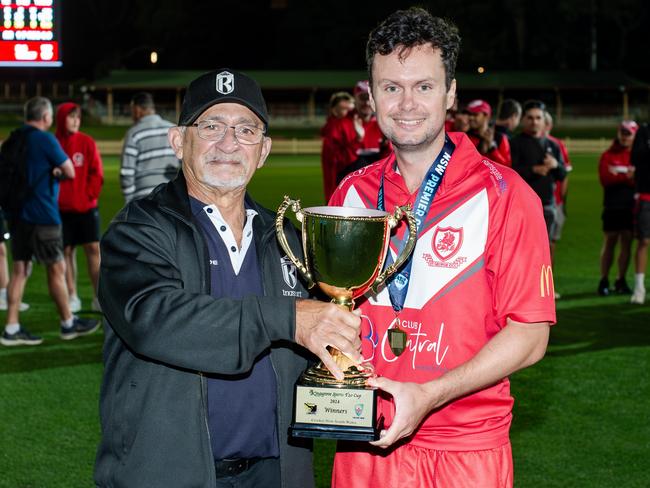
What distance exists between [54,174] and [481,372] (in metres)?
6.71

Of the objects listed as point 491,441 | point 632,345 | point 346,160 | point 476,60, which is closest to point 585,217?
point 346,160

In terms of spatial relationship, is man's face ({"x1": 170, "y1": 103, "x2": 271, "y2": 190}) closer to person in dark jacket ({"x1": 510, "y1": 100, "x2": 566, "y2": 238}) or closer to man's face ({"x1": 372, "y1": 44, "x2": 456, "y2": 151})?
man's face ({"x1": 372, "y1": 44, "x2": 456, "y2": 151})

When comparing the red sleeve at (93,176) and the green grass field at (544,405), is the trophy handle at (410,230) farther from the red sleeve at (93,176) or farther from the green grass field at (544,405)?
the red sleeve at (93,176)

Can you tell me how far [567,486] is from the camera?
18.5 ft

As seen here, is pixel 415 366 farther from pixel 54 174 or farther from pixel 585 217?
pixel 585 217

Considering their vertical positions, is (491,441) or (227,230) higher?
(227,230)

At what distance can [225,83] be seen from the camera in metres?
Result: 3.18

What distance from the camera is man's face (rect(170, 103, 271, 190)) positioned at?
3211 mm

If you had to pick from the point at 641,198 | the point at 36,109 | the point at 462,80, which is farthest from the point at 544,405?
the point at 462,80

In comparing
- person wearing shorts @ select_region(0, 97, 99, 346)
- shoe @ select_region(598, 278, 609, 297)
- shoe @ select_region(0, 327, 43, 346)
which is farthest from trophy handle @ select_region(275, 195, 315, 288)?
shoe @ select_region(598, 278, 609, 297)

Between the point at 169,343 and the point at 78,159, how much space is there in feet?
25.0

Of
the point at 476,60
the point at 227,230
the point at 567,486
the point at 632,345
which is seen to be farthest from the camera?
the point at 476,60

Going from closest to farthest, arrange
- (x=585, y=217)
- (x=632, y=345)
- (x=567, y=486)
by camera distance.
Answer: (x=567, y=486), (x=632, y=345), (x=585, y=217)

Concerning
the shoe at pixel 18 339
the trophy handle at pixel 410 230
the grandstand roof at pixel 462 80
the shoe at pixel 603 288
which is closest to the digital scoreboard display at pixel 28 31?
the shoe at pixel 18 339
